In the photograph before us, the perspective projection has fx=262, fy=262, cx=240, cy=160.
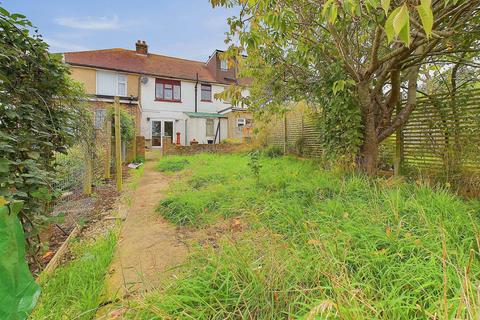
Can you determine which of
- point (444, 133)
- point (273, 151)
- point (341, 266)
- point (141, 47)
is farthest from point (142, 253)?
point (141, 47)

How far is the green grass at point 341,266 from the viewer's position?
1.32 metres

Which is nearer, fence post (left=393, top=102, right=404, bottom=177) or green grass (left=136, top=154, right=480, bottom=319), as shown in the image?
green grass (left=136, top=154, right=480, bottom=319)

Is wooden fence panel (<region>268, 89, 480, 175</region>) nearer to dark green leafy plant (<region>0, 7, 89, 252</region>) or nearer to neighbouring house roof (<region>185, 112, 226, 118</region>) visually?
dark green leafy plant (<region>0, 7, 89, 252</region>)

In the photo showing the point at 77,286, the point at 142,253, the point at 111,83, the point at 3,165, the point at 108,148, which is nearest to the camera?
the point at 3,165

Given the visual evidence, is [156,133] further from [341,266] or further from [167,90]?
[341,266]

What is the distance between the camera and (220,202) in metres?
3.76

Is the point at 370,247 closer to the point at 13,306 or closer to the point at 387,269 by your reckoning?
the point at 387,269

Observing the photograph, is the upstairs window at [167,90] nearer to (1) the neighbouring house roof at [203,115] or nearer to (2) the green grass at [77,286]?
(1) the neighbouring house roof at [203,115]

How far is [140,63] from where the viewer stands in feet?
59.7

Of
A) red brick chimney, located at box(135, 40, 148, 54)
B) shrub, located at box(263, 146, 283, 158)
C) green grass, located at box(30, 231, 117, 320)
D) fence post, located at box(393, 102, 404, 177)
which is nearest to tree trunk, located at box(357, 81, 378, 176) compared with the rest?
fence post, located at box(393, 102, 404, 177)

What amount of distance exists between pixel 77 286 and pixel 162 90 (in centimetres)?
1751

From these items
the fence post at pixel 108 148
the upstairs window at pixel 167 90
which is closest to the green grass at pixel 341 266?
the fence post at pixel 108 148

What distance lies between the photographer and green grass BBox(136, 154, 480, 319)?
1321 mm

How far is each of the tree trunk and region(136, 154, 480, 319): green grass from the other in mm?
1446
